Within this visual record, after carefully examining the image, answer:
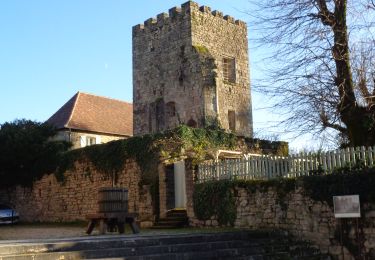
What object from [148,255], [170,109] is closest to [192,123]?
[170,109]

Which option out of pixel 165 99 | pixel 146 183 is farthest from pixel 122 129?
pixel 146 183

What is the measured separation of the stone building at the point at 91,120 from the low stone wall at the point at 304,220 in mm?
17541

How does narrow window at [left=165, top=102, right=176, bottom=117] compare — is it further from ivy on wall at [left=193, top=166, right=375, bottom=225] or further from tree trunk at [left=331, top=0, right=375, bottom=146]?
tree trunk at [left=331, top=0, right=375, bottom=146]

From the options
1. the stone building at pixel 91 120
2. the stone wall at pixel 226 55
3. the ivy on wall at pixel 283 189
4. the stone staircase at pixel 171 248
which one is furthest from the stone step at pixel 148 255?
the stone building at pixel 91 120

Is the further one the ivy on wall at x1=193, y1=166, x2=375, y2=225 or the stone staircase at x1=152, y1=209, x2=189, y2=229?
the stone staircase at x1=152, y1=209, x2=189, y2=229

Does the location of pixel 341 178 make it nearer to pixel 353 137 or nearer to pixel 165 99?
pixel 353 137

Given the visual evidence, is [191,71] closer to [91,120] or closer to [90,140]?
[90,140]

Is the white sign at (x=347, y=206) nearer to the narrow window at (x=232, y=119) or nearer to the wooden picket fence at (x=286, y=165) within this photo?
the wooden picket fence at (x=286, y=165)

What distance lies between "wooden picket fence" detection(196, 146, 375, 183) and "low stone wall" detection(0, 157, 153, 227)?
374cm

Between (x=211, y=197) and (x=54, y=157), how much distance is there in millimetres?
11601

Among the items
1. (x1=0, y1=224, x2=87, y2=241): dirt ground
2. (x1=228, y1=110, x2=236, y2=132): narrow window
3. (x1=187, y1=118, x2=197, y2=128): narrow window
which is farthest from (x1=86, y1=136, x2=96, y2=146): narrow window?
(x1=0, y1=224, x2=87, y2=241): dirt ground

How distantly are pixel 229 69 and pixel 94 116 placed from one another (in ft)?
33.9

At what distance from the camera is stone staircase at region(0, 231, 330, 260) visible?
9.38 m

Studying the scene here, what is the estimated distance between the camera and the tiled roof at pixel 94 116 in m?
32.1
